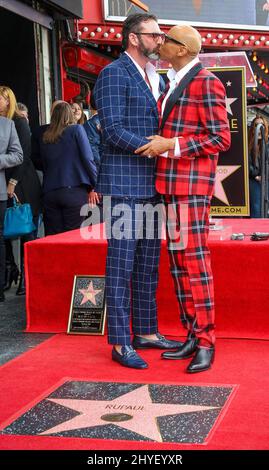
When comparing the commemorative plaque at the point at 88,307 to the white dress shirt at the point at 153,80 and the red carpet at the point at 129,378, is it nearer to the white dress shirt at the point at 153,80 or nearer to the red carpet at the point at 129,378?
the red carpet at the point at 129,378

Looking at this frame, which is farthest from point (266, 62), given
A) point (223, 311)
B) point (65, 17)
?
point (223, 311)

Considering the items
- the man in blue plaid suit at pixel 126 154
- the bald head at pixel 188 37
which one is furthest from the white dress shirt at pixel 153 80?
the bald head at pixel 188 37

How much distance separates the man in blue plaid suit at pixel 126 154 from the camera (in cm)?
407

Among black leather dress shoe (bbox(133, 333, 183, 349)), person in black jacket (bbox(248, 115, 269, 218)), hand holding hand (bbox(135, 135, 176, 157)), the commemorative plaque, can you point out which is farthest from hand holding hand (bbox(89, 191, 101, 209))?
person in black jacket (bbox(248, 115, 269, 218))

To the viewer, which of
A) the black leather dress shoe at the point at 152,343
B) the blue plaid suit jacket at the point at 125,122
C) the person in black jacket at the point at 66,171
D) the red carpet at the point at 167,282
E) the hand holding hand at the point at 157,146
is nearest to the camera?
the hand holding hand at the point at 157,146

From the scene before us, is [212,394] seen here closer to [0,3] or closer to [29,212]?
[29,212]

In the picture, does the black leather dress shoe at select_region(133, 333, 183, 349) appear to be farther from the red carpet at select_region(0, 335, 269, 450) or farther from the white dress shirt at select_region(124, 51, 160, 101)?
the white dress shirt at select_region(124, 51, 160, 101)

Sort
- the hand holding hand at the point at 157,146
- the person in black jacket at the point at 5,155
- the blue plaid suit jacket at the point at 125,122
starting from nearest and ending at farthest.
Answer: the hand holding hand at the point at 157,146
the blue plaid suit jacket at the point at 125,122
the person in black jacket at the point at 5,155

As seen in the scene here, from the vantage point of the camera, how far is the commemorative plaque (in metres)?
4.98

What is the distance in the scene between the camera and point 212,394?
3623 millimetres

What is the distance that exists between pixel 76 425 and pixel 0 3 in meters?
5.43

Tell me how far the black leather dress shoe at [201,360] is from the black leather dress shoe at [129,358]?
0.87ft

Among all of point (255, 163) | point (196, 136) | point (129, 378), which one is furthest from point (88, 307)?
point (255, 163)

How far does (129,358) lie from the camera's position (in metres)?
4.16
